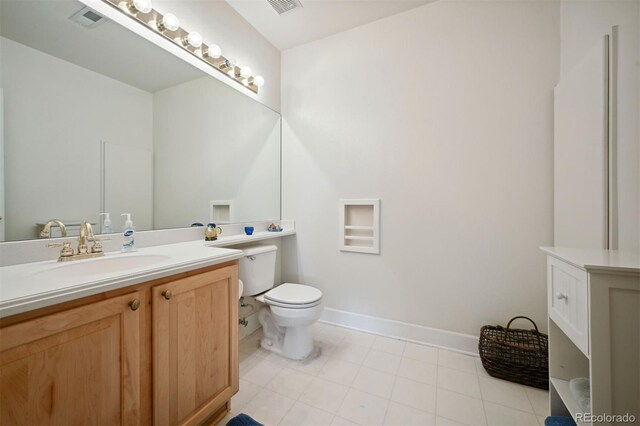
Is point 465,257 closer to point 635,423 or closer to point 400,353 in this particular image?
point 400,353

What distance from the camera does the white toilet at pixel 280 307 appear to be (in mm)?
1568

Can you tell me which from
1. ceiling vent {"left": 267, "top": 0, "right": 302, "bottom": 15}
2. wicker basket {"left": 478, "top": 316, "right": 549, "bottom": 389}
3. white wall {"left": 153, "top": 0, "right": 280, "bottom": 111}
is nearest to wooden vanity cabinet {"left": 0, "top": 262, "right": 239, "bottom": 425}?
wicker basket {"left": 478, "top": 316, "right": 549, "bottom": 389}

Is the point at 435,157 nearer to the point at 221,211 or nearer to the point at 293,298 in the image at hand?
the point at 293,298

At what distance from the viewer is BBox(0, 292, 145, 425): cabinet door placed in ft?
1.91

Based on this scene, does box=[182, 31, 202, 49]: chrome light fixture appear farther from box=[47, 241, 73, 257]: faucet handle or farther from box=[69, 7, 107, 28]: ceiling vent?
box=[47, 241, 73, 257]: faucet handle

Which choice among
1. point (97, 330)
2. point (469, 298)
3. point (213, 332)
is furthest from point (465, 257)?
point (97, 330)

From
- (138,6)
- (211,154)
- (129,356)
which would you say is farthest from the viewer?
(211,154)

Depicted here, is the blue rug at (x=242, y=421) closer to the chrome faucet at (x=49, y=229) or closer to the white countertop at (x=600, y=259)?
the chrome faucet at (x=49, y=229)

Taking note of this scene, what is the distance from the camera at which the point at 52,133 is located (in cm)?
101

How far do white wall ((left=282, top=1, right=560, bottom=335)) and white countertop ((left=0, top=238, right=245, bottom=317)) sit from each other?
1.25 metres

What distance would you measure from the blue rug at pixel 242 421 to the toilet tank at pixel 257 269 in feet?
2.36

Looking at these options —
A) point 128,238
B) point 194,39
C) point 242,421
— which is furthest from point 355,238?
point 194,39

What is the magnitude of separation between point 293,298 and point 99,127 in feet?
4.52

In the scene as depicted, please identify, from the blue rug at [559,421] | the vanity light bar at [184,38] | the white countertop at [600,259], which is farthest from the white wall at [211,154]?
the blue rug at [559,421]
